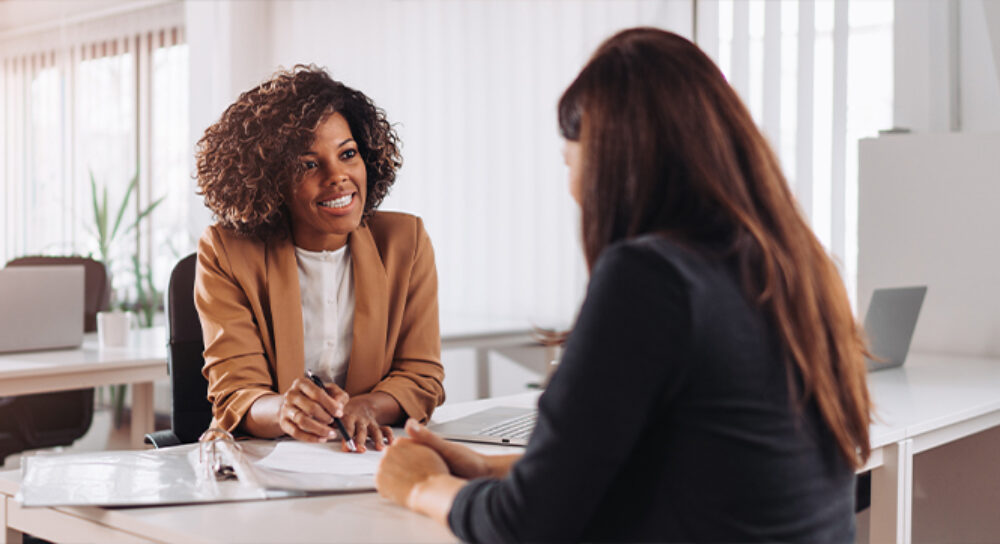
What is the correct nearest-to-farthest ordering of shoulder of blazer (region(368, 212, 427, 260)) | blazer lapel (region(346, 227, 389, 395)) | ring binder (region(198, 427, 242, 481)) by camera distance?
ring binder (region(198, 427, 242, 481)), blazer lapel (region(346, 227, 389, 395)), shoulder of blazer (region(368, 212, 427, 260))

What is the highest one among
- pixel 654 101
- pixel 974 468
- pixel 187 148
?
pixel 187 148

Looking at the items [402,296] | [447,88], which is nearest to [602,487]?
[402,296]

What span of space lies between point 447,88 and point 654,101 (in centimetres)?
351

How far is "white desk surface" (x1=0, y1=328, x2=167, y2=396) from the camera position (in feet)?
8.27

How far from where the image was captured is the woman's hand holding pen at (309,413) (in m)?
1.42

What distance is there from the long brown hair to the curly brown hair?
885 mm

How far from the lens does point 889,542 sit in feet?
5.54

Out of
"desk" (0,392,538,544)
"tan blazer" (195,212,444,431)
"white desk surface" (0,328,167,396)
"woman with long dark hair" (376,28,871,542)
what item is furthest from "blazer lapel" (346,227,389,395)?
"white desk surface" (0,328,167,396)

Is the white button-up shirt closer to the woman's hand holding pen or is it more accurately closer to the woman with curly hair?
the woman with curly hair

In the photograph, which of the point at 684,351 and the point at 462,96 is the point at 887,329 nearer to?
the point at 684,351

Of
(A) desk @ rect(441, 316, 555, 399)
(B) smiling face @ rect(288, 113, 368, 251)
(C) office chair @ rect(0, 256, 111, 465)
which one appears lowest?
(C) office chair @ rect(0, 256, 111, 465)

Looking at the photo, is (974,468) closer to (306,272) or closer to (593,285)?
(306,272)

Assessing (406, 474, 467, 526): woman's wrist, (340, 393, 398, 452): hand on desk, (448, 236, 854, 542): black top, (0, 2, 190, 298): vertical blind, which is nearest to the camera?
(448, 236, 854, 542): black top

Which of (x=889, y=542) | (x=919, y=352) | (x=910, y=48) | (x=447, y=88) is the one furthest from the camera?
(x=447, y=88)
